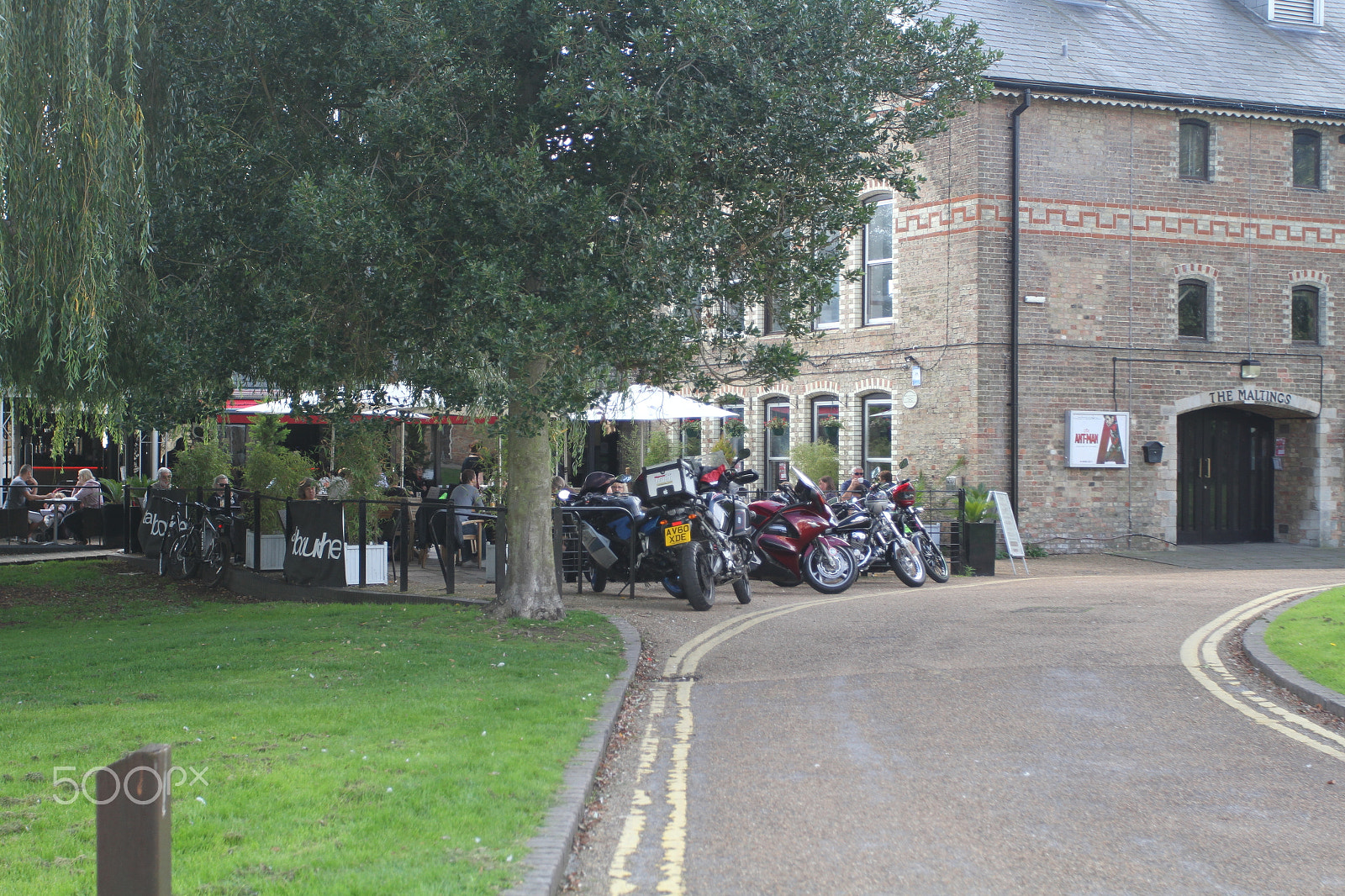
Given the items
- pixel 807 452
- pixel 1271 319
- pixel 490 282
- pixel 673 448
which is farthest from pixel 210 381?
pixel 1271 319

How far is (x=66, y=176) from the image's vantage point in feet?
33.3

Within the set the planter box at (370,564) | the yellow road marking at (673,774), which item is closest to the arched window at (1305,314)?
the yellow road marking at (673,774)

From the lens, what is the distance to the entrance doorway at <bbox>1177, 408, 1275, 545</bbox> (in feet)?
77.6

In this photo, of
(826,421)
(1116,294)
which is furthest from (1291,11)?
(826,421)

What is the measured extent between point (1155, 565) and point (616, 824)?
17121 mm

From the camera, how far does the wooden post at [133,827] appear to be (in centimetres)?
286

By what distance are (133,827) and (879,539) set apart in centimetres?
1375

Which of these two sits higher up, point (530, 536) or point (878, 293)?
point (878, 293)

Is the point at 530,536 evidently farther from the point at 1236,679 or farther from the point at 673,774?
the point at 1236,679

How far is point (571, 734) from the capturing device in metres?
6.75

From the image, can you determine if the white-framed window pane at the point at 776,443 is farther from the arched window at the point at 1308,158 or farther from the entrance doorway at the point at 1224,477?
the arched window at the point at 1308,158

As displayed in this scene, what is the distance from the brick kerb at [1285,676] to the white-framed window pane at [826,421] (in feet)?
45.5

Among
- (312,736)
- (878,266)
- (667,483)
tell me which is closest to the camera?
(312,736)

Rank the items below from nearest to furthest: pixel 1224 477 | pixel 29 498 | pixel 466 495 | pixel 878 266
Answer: pixel 466 495 < pixel 29 498 < pixel 878 266 < pixel 1224 477
